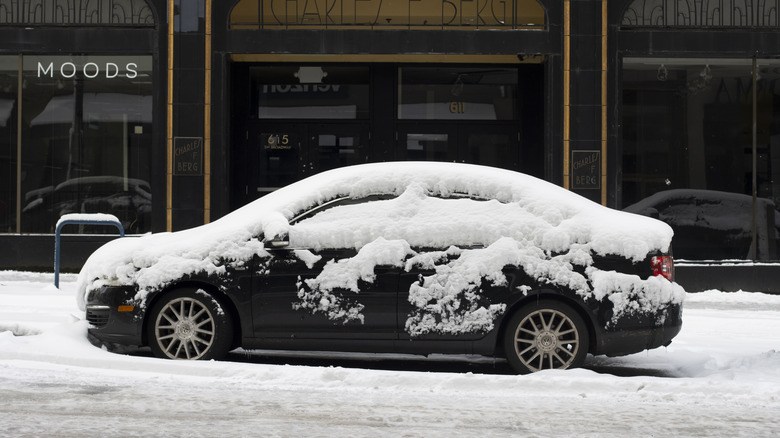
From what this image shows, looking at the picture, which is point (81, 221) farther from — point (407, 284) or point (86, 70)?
point (407, 284)

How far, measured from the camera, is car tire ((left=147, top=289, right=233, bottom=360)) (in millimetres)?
7359

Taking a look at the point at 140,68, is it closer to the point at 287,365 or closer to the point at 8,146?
the point at 8,146

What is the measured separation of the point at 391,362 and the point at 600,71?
8.38 m

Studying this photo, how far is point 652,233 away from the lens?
24.2 ft

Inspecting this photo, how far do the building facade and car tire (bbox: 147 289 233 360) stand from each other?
741 centimetres

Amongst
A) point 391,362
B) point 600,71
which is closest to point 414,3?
point 600,71

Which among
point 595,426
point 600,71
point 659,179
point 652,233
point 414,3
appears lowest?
point 595,426

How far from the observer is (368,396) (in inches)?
250

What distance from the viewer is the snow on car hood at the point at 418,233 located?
7.28 m

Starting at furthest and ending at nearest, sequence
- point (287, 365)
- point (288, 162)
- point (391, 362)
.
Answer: point (288, 162)
point (391, 362)
point (287, 365)

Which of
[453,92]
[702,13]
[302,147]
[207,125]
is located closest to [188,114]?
[207,125]

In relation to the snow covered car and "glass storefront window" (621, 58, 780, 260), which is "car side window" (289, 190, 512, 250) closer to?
the snow covered car

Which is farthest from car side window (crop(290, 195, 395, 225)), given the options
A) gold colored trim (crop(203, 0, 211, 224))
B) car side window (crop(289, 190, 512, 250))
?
gold colored trim (crop(203, 0, 211, 224))

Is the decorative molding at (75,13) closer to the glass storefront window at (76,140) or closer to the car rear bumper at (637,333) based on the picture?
the glass storefront window at (76,140)
